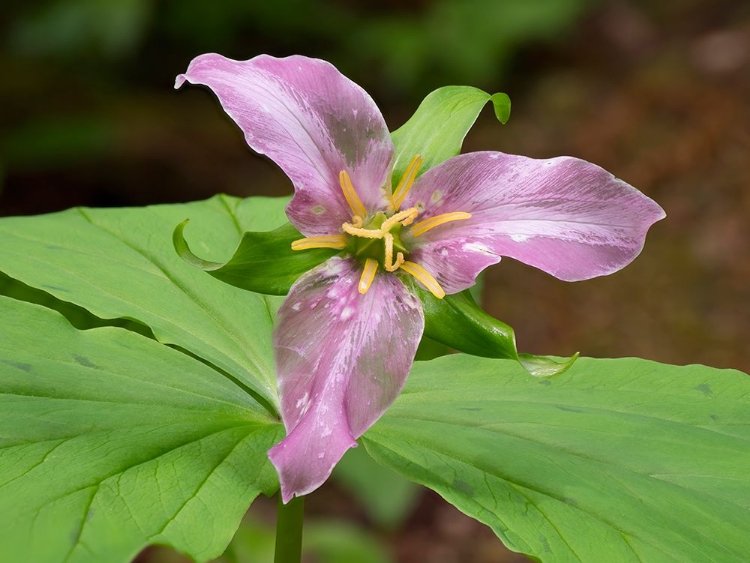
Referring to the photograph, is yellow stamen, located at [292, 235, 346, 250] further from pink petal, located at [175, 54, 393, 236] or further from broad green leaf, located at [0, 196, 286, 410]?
broad green leaf, located at [0, 196, 286, 410]

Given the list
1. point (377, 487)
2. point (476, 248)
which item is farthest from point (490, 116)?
point (476, 248)

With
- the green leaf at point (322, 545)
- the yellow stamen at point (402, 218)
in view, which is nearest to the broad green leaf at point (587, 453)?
the yellow stamen at point (402, 218)

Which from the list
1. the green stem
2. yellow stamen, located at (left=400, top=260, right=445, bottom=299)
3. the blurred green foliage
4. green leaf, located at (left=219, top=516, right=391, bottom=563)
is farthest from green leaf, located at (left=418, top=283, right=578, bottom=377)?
the blurred green foliage

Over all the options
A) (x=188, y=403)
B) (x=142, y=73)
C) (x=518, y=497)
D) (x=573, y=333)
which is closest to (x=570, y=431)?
(x=518, y=497)

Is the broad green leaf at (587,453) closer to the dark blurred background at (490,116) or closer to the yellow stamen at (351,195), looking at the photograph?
the yellow stamen at (351,195)

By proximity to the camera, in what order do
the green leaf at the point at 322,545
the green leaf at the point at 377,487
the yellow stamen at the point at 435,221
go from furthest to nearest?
the green leaf at the point at 377,487 → the green leaf at the point at 322,545 → the yellow stamen at the point at 435,221

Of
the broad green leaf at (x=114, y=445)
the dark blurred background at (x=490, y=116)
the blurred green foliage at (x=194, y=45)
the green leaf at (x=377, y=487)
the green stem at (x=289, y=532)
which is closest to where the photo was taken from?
the broad green leaf at (x=114, y=445)

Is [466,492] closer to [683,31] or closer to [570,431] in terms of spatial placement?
[570,431]
